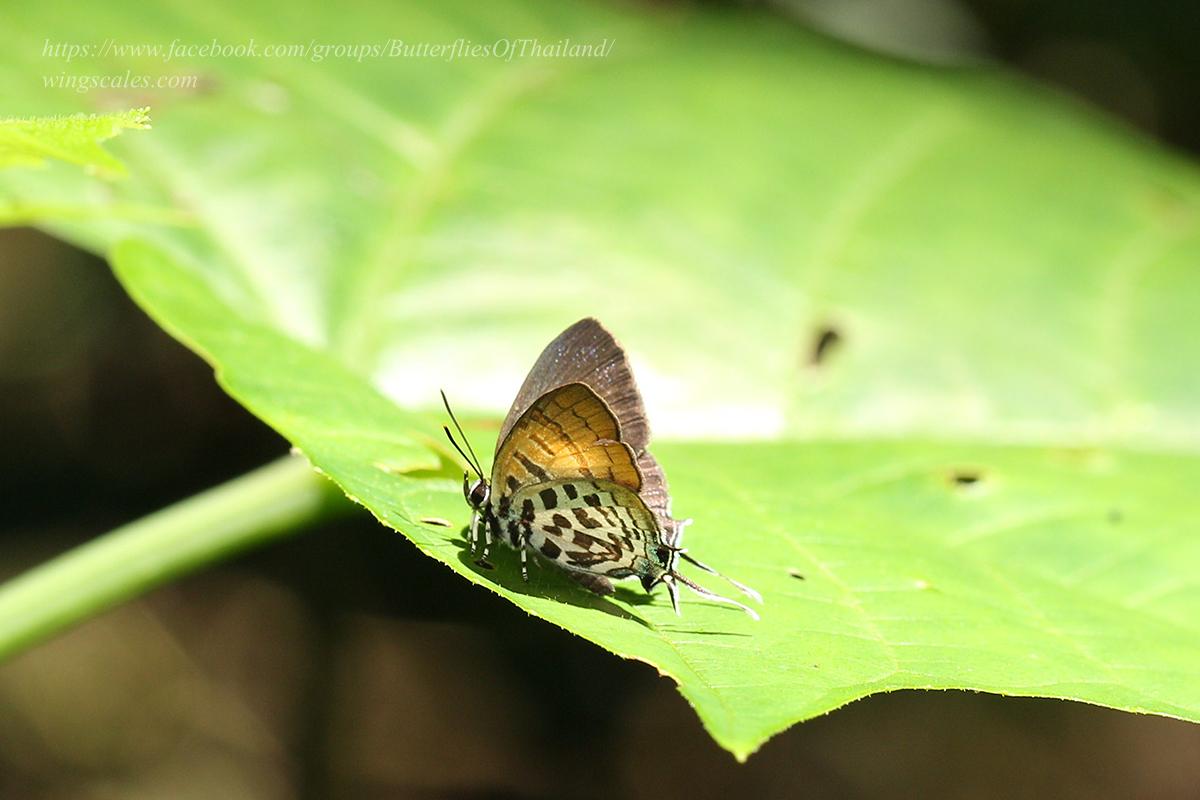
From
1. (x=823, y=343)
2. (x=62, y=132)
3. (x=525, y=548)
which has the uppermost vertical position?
(x=823, y=343)

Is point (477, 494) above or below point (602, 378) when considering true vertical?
below

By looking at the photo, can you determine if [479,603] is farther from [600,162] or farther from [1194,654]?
[1194,654]

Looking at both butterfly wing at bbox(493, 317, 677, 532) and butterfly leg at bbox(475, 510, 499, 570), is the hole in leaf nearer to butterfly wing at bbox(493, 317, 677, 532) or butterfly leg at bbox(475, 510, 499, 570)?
butterfly wing at bbox(493, 317, 677, 532)

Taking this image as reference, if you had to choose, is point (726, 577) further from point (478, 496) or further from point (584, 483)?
point (478, 496)

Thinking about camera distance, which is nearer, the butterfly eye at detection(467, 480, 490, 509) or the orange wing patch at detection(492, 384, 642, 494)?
the orange wing patch at detection(492, 384, 642, 494)

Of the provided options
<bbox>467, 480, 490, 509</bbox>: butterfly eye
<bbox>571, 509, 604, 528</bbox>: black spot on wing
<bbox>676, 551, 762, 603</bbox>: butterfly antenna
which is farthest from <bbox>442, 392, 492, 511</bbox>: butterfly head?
<bbox>676, 551, 762, 603</bbox>: butterfly antenna

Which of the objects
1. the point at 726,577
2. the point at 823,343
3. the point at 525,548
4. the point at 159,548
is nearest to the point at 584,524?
the point at 525,548

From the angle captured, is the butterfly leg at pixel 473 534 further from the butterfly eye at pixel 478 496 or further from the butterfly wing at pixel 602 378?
the butterfly wing at pixel 602 378
